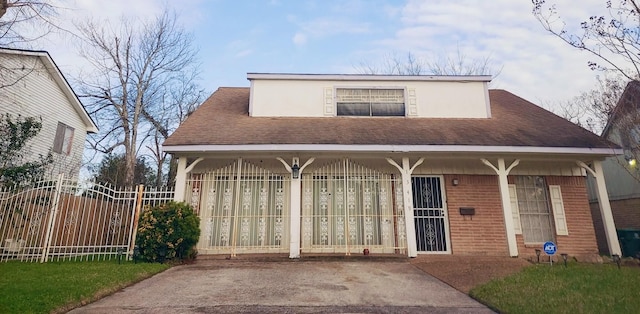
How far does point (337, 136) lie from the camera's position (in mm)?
8812

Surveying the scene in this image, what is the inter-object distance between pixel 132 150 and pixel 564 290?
19.2 meters

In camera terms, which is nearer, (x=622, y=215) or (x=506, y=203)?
(x=506, y=203)

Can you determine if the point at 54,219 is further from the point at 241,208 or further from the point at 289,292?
the point at 289,292

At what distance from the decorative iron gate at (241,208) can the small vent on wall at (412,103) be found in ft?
15.4

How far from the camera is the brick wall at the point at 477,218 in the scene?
28.8 ft

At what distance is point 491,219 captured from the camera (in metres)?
9.05

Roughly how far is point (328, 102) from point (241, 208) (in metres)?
4.36

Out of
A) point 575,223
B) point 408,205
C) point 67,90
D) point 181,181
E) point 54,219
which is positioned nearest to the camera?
point 54,219

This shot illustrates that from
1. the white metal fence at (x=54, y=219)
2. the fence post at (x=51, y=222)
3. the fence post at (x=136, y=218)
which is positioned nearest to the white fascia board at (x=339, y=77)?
the white metal fence at (x=54, y=219)

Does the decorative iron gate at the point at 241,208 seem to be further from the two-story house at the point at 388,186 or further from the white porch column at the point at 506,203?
the white porch column at the point at 506,203

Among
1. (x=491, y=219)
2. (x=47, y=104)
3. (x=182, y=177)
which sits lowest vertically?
(x=491, y=219)

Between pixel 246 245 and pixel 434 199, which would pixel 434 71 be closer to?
pixel 434 199

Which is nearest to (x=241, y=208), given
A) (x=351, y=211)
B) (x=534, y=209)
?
(x=351, y=211)

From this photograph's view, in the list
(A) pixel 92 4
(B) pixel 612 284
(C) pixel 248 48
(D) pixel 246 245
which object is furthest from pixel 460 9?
(A) pixel 92 4
